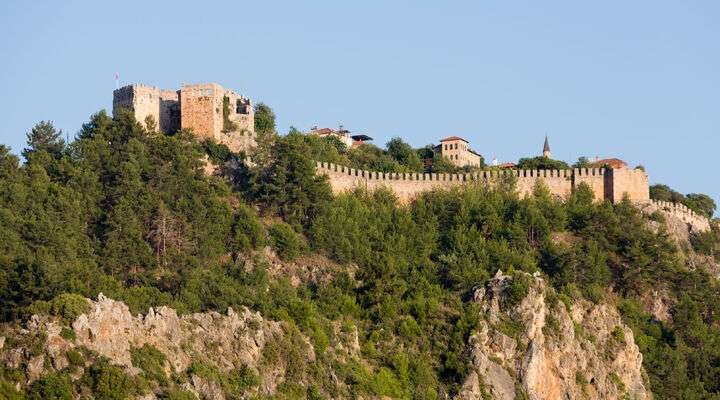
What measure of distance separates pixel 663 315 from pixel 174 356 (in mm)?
24911

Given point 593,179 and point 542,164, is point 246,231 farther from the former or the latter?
point 542,164

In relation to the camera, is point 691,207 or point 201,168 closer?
point 201,168

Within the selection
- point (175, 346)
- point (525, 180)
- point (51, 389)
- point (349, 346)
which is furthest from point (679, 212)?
point (51, 389)

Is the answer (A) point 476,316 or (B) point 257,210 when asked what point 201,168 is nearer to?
(B) point 257,210

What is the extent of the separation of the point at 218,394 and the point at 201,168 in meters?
20.9

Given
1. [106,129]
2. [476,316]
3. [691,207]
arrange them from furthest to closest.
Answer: [691,207] < [106,129] < [476,316]

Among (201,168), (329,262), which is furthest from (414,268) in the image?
(201,168)

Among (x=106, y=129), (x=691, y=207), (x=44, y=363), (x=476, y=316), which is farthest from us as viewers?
(x=691, y=207)

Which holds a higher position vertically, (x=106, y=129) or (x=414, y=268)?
(x=106, y=129)

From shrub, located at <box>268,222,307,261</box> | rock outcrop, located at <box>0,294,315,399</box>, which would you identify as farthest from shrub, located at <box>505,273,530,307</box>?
shrub, located at <box>268,222,307,261</box>

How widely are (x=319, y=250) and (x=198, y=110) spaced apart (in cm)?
1198

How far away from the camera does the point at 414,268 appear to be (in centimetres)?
7325

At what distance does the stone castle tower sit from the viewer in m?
82.2

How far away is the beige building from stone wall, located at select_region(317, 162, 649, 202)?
13.3 metres
